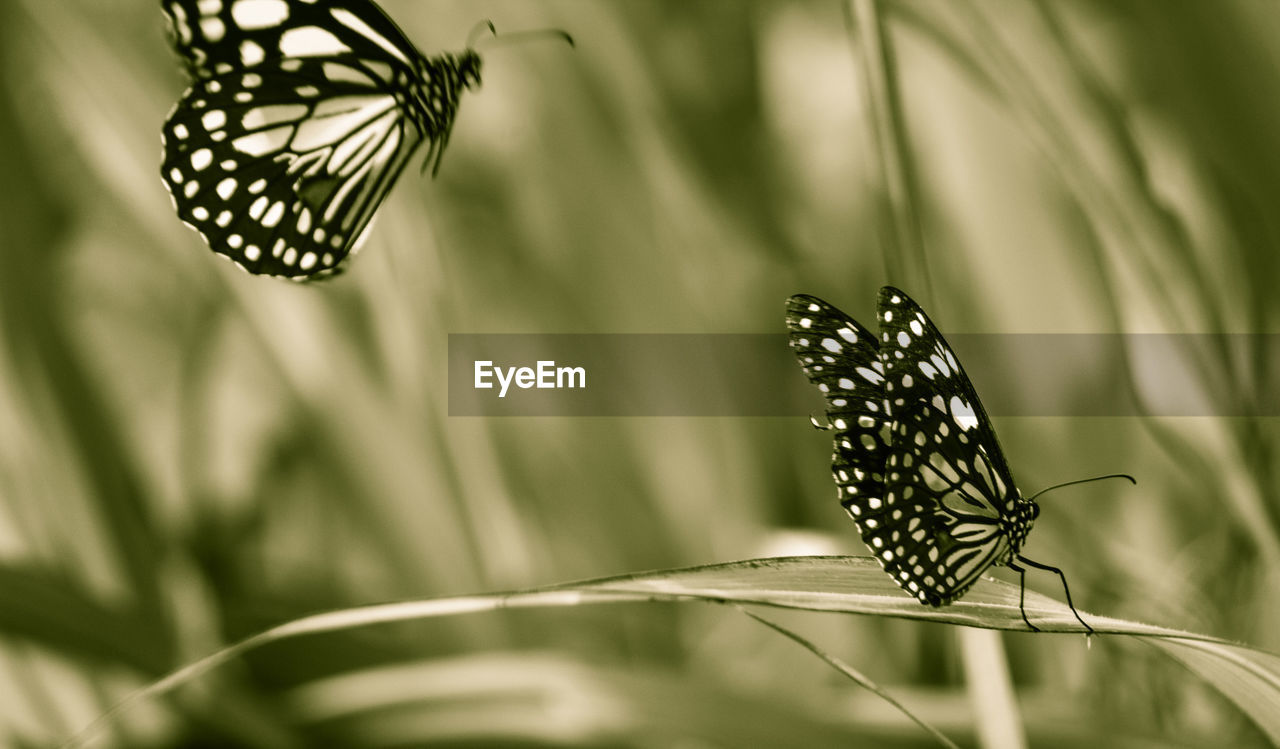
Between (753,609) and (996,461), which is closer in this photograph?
(996,461)

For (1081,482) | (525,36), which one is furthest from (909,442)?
(525,36)

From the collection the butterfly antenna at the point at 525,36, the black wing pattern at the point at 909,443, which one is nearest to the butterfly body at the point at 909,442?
the black wing pattern at the point at 909,443

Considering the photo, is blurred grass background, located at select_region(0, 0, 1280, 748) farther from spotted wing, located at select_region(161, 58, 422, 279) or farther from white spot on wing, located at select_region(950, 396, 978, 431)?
white spot on wing, located at select_region(950, 396, 978, 431)

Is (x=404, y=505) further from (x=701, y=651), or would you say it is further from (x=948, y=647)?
(x=948, y=647)

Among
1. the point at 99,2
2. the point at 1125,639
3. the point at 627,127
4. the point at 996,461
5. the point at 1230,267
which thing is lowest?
the point at 1125,639

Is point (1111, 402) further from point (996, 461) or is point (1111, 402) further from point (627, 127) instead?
point (627, 127)

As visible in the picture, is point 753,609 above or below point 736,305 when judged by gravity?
below

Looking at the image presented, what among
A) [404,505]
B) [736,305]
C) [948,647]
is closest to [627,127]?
[736,305]
